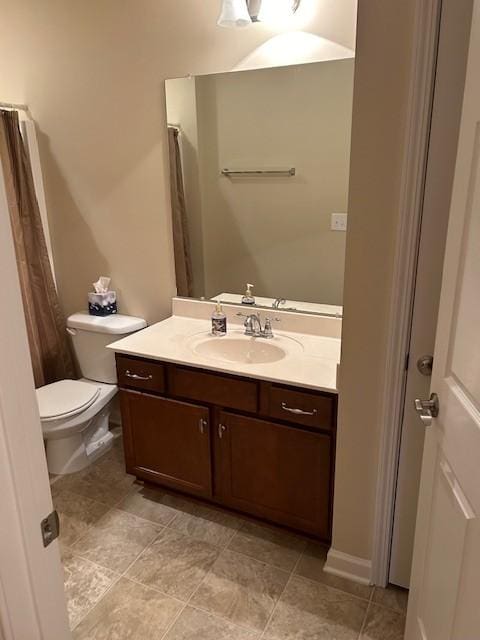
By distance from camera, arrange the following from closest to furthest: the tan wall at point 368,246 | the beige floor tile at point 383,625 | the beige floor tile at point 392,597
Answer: the tan wall at point 368,246 → the beige floor tile at point 383,625 → the beige floor tile at point 392,597

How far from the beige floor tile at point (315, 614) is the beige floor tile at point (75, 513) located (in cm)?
95

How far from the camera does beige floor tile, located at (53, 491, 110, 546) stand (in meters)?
2.11

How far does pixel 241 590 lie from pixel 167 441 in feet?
2.24

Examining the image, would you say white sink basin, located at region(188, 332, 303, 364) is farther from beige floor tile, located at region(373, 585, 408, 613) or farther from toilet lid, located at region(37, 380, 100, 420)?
beige floor tile, located at region(373, 585, 408, 613)

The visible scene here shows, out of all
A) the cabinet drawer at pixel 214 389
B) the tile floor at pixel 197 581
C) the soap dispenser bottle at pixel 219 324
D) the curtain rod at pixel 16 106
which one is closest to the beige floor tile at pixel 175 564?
the tile floor at pixel 197 581

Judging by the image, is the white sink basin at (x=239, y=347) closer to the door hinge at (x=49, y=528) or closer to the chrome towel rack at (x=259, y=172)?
the chrome towel rack at (x=259, y=172)

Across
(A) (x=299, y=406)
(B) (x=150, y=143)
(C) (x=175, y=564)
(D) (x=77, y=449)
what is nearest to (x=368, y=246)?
(A) (x=299, y=406)

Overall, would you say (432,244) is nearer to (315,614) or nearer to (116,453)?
(315,614)

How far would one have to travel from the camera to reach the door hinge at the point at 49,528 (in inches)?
30.0

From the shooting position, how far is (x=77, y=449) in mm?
2576

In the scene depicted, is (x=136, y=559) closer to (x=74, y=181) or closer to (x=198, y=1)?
(x=74, y=181)

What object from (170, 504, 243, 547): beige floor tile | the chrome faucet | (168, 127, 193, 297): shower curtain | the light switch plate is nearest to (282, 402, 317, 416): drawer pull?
the chrome faucet

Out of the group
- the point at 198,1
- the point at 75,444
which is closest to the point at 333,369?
the point at 75,444

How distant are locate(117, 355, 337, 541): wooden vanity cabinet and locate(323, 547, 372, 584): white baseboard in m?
0.07
